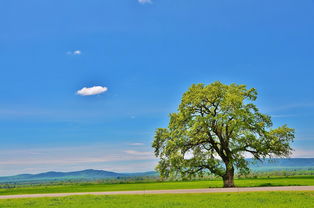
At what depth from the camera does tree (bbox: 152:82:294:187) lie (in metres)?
40.4

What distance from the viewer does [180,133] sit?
1651 inches

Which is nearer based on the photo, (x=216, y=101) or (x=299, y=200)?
(x=299, y=200)

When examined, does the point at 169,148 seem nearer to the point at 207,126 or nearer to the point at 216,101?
the point at 207,126

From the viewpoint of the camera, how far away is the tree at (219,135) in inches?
1592

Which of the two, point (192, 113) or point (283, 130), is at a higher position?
point (192, 113)

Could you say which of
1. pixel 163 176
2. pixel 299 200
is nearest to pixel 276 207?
pixel 299 200

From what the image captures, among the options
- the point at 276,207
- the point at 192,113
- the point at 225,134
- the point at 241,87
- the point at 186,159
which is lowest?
the point at 276,207

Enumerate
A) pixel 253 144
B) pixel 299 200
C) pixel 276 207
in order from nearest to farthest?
pixel 276 207 < pixel 299 200 < pixel 253 144

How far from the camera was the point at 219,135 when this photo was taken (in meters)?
41.8

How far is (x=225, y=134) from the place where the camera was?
42.1m

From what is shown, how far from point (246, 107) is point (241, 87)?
118 inches

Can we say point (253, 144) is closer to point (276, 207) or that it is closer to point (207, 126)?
point (207, 126)

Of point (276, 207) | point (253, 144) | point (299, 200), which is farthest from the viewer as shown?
point (253, 144)

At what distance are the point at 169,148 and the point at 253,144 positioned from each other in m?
10.6
